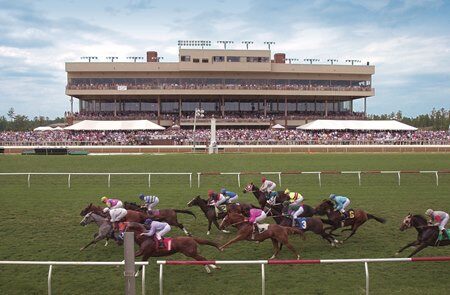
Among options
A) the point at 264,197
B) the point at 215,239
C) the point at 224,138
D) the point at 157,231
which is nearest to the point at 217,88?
the point at 224,138

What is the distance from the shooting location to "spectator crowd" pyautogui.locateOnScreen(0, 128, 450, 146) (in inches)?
1398

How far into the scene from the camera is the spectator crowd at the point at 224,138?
3550 cm

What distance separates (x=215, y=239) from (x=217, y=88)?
40298 mm

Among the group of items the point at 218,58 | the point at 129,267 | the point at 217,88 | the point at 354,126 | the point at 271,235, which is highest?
the point at 218,58

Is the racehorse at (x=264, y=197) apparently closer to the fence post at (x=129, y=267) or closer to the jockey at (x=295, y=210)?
the jockey at (x=295, y=210)

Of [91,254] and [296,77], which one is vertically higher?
[296,77]

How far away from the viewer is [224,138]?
38.5 m

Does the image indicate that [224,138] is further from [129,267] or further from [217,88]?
[129,267]

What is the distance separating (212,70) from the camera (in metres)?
49.3

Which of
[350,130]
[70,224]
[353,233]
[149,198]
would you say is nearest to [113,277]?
[149,198]

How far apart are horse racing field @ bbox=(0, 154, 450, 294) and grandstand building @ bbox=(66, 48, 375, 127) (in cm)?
3023

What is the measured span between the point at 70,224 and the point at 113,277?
4.15m

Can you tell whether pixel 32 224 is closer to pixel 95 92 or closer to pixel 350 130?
pixel 350 130

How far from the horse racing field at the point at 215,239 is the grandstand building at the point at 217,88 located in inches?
1190
